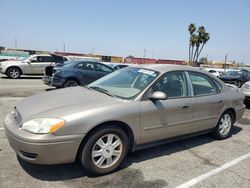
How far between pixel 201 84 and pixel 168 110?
116 cm

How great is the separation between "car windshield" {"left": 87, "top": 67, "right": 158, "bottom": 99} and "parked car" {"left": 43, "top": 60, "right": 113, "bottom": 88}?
5.86m

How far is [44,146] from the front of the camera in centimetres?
293

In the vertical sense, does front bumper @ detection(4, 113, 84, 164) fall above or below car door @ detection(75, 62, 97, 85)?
below

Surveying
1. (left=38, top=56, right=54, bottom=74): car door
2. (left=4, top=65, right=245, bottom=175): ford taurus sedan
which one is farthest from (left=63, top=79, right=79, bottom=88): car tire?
(left=38, top=56, right=54, bottom=74): car door

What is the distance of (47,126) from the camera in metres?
3.00

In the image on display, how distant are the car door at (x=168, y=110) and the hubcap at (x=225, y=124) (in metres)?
1.10

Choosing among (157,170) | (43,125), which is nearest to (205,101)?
(157,170)

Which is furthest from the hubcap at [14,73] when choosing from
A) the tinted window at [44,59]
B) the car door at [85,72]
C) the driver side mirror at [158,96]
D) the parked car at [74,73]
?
the driver side mirror at [158,96]

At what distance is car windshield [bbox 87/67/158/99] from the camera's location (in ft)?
12.7

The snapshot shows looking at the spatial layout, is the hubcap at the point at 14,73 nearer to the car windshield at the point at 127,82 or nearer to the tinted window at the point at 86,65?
the tinted window at the point at 86,65

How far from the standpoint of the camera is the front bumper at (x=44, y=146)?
2928 millimetres

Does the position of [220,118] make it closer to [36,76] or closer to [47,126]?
[47,126]

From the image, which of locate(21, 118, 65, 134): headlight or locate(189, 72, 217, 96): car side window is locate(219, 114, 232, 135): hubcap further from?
locate(21, 118, 65, 134): headlight

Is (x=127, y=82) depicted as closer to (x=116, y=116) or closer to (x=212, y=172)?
(x=116, y=116)
